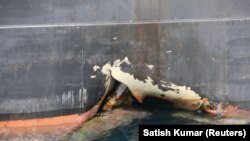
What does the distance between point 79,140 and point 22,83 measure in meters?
0.84

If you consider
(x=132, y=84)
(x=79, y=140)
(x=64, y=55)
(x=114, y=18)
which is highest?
(x=114, y=18)

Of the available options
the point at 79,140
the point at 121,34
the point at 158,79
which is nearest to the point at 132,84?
the point at 158,79

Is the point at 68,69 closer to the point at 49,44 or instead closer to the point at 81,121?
the point at 49,44

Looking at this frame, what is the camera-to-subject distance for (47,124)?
386cm

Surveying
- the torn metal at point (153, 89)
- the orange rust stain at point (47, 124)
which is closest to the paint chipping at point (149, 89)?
the torn metal at point (153, 89)

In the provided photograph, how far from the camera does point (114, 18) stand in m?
3.83

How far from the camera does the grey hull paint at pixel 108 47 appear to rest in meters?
3.70

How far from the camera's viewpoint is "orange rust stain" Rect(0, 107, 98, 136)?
3787 millimetres

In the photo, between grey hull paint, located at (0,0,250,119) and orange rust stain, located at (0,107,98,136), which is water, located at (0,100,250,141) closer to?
orange rust stain, located at (0,107,98,136)

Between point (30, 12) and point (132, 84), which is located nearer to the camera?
point (30, 12)

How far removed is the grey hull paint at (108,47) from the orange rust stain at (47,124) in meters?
0.08

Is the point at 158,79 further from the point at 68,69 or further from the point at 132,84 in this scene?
the point at 68,69

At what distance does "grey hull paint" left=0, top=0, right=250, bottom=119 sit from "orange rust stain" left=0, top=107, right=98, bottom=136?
84 millimetres

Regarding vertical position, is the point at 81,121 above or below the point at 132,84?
below
